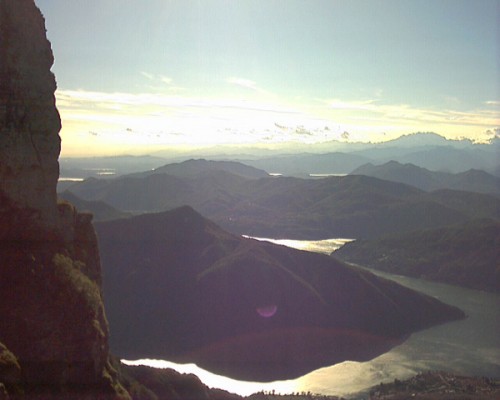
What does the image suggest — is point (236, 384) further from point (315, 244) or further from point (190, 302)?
point (315, 244)

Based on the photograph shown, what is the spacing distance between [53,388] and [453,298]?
101 m

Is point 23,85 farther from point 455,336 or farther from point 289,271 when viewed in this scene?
point 455,336

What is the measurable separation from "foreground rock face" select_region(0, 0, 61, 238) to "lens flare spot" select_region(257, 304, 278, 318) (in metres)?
56.3

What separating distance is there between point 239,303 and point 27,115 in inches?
2349

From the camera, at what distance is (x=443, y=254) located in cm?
13438

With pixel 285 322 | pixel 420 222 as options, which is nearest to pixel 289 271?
pixel 285 322

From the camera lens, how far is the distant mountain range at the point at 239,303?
225 feet

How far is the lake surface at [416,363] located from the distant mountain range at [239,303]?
80.9 inches

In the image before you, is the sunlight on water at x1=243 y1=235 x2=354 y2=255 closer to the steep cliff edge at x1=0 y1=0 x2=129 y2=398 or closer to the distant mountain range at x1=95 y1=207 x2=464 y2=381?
the distant mountain range at x1=95 y1=207 x2=464 y2=381

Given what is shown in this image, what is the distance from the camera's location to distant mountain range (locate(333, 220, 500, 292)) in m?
122

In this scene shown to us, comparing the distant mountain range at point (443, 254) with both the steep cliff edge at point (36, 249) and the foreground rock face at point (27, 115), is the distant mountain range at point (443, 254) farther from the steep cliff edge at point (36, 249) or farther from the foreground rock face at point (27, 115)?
the foreground rock face at point (27, 115)

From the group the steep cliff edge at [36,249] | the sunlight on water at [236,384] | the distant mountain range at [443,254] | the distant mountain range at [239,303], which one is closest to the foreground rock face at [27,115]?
the steep cliff edge at [36,249]

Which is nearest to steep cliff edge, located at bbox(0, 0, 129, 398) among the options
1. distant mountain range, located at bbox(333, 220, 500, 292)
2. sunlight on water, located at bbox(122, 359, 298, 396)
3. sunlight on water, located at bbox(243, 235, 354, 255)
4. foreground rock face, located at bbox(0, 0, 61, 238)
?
foreground rock face, located at bbox(0, 0, 61, 238)

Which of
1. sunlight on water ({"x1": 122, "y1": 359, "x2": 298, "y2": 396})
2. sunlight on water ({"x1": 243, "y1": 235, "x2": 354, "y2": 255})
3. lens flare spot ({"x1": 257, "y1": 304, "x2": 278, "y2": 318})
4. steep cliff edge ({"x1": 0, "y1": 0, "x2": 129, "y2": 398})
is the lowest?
sunlight on water ({"x1": 122, "y1": 359, "x2": 298, "y2": 396})
